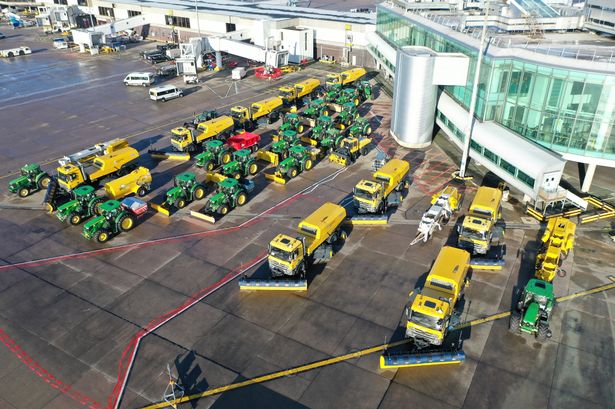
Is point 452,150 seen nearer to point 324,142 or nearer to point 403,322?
point 324,142

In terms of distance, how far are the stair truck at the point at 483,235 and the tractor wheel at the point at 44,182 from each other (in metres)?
35.7

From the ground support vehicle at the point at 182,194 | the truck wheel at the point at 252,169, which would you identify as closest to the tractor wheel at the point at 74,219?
the ground support vehicle at the point at 182,194

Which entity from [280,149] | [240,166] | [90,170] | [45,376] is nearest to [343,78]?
[280,149]

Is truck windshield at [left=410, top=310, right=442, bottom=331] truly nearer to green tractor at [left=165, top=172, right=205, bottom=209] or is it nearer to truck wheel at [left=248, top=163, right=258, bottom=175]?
green tractor at [left=165, top=172, right=205, bottom=209]

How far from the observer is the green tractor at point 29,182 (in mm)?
39125

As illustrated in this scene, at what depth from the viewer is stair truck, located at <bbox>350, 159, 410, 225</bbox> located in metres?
34.2

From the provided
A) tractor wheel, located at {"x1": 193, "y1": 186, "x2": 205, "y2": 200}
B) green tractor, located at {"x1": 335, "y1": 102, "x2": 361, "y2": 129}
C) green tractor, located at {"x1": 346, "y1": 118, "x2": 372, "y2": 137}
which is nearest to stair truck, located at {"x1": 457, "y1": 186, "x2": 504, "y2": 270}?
green tractor, located at {"x1": 346, "y1": 118, "x2": 372, "y2": 137}

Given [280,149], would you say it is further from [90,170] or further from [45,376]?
[45,376]

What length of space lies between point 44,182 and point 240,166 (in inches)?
701

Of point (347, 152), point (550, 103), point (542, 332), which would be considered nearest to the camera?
point (542, 332)

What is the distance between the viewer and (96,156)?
41.9m

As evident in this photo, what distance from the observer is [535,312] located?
23.9 m

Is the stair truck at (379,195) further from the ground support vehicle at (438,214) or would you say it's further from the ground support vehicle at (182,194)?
the ground support vehicle at (182,194)

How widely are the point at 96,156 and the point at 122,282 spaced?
1749cm
